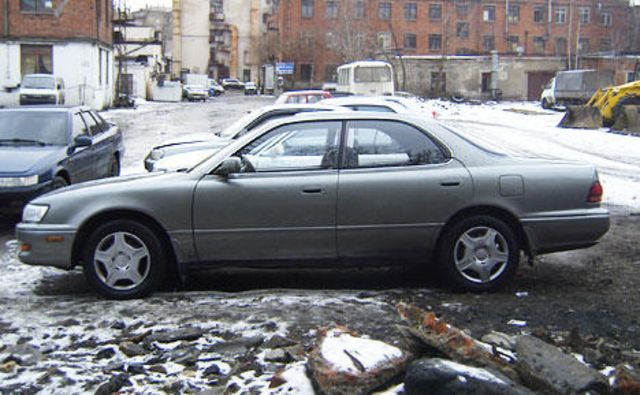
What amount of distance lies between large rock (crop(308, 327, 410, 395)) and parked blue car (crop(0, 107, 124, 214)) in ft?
18.9

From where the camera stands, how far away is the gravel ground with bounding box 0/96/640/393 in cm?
496

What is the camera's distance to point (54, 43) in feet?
128

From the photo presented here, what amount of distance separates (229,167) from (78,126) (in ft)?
18.5

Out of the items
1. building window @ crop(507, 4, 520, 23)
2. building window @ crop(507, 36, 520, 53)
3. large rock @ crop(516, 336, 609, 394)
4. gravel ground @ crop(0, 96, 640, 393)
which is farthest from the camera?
building window @ crop(507, 36, 520, 53)

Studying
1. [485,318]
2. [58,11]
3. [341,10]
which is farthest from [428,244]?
[341,10]

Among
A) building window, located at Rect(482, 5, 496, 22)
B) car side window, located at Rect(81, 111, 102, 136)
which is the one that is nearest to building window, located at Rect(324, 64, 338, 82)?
building window, located at Rect(482, 5, 496, 22)

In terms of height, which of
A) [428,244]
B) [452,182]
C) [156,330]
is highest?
[452,182]

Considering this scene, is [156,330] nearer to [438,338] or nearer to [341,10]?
[438,338]

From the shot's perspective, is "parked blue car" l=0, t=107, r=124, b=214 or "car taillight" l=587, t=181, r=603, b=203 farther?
"parked blue car" l=0, t=107, r=124, b=214

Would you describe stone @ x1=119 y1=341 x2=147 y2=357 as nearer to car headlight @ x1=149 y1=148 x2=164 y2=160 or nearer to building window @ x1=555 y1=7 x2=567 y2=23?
car headlight @ x1=149 y1=148 x2=164 y2=160

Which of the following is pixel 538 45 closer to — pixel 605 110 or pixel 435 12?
pixel 435 12

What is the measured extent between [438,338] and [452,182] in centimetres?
217

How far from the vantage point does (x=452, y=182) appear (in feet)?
20.3

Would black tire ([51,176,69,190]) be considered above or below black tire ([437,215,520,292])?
above
